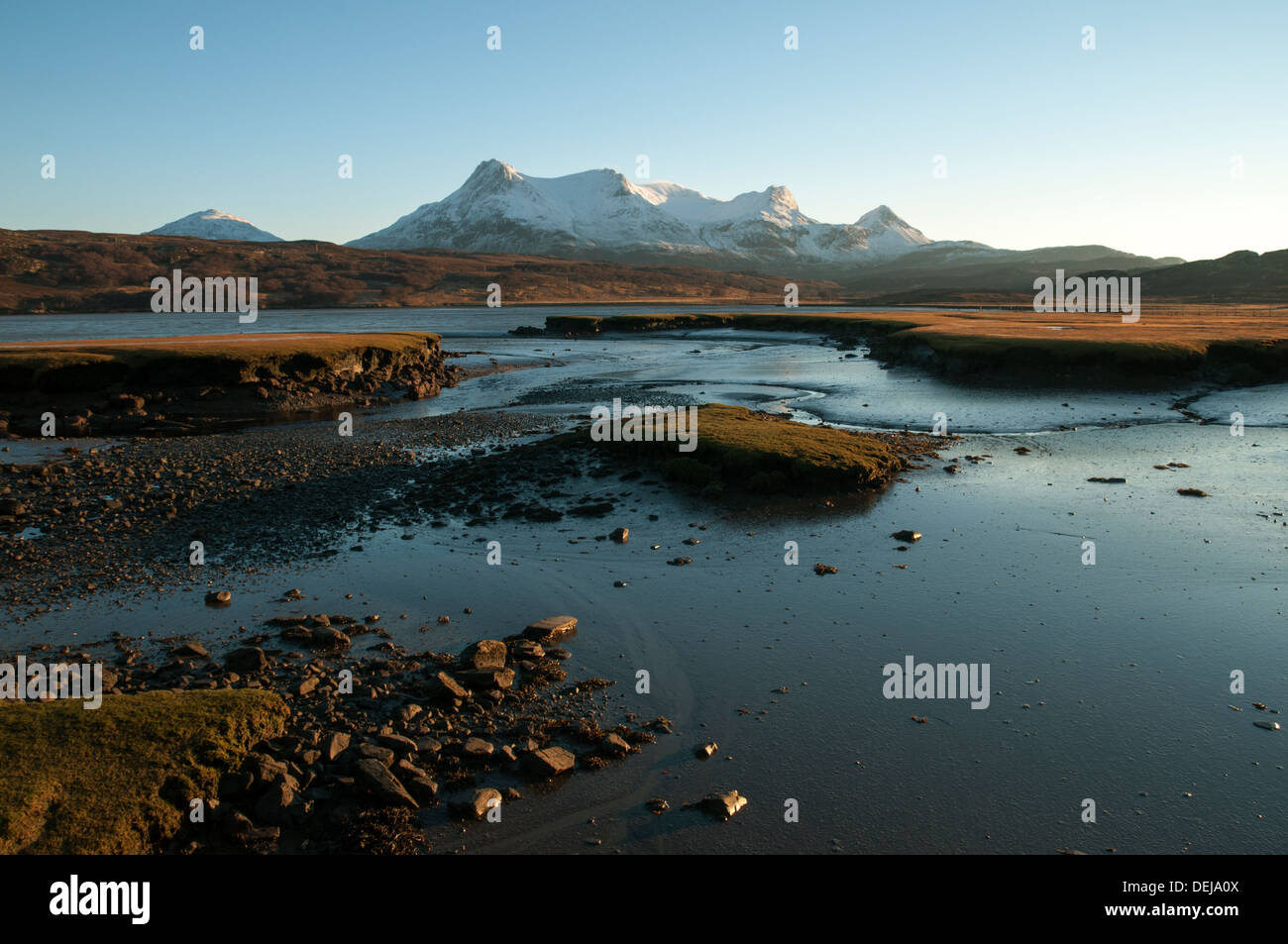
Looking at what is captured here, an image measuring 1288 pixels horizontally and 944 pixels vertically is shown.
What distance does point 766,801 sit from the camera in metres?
12.7

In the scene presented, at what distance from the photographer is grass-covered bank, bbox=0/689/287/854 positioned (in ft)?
36.1

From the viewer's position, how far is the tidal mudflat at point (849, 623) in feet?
40.9

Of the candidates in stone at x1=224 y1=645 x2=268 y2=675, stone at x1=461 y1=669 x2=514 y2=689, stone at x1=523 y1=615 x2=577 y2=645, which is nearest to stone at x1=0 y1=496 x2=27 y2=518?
stone at x1=224 y1=645 x2=268 y2=675

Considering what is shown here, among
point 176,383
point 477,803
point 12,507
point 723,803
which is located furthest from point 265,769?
point 176,383

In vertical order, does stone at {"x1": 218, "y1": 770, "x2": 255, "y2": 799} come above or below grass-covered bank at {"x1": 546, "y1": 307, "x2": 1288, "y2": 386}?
below

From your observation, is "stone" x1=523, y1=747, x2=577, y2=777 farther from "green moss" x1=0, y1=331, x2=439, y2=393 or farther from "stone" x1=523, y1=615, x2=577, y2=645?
"green moss" x1=0, y1=331, x2=439, y2=393

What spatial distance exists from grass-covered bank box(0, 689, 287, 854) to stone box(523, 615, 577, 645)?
19.0 feet

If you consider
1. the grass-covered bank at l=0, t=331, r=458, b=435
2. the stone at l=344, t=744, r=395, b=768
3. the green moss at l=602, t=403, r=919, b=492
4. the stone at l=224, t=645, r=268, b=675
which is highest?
the grass-covered bank at l=0, t=331, r=458, b=435

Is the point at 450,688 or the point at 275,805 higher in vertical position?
the point at 450,688

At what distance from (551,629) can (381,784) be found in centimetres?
669

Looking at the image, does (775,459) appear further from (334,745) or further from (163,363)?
(163,363)

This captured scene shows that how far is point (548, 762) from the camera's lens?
13336 millimetres

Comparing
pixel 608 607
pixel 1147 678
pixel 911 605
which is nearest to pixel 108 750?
pixel 608 607
